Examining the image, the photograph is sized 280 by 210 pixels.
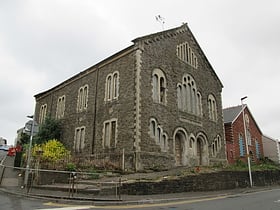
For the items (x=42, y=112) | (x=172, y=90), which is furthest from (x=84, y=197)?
(x=42, y=112)

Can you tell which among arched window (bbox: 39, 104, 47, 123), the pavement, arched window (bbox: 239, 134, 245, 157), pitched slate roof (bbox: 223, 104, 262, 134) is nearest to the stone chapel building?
arched window (bbox: 39, 104, 47, 123)

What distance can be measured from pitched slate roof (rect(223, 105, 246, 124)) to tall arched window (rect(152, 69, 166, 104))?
55.8 feet

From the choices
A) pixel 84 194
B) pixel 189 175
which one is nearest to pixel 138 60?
pixel 189 175

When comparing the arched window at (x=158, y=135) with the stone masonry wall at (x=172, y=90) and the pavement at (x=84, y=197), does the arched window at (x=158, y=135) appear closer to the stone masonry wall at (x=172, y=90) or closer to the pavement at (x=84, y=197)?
the stone masonry wall at (x=172, y=90)

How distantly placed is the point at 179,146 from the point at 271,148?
28.4 metres

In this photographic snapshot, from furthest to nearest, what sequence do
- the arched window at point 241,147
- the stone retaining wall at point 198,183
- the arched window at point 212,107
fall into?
the arched window at point 241,147 < the arched window at point 212,107 < the stone retaining wall at point 198,183

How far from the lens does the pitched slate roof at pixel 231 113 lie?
119 ft

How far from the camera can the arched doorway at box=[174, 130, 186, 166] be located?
22.2m

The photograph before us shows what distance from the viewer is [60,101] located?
29609mm

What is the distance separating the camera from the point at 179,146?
2288 cm

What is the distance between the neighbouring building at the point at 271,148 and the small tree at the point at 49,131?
35.1m

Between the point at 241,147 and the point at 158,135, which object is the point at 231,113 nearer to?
the point at 241,147

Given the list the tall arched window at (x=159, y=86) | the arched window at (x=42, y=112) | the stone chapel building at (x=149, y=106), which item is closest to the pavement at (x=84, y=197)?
the stone chapel building at (x=149, y=106)

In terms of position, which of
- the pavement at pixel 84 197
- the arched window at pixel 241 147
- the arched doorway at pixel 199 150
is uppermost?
the arched window at pixel 241 147
